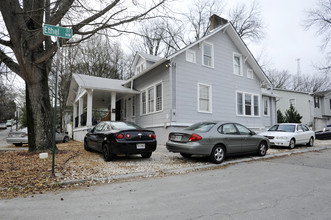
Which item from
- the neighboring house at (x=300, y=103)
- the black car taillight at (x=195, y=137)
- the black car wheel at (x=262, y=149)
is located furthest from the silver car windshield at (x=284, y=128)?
the neighboring house at (x=300, y=103)

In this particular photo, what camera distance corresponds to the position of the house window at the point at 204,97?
14.7 m

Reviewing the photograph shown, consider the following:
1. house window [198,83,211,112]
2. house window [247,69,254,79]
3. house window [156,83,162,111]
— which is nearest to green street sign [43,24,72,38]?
house window [156,83,162,111]

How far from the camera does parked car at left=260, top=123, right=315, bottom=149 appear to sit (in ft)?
40.3

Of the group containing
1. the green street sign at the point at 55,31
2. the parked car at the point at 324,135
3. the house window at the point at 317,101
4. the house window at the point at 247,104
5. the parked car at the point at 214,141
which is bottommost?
the parked car at the point at 324,135

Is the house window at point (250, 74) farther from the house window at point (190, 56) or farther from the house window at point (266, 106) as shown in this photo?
the house window at point (190, 56)

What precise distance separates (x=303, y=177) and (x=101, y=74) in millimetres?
28969

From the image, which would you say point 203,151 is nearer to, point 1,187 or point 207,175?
point 207,175

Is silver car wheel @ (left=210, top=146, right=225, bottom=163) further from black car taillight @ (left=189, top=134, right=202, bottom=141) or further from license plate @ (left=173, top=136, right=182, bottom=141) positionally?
license plate @ (left=173, top=136, right=182, bottom=141)

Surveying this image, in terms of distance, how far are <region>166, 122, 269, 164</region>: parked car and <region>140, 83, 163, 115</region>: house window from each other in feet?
19.9

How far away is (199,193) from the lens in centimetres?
479

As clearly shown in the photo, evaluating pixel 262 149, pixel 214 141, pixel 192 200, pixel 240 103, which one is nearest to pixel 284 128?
pixel 240 103

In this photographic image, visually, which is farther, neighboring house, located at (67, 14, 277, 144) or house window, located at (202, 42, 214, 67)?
house window, located at (202, 42, 214, 67)

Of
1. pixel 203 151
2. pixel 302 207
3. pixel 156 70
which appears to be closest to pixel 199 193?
pixel 302 207

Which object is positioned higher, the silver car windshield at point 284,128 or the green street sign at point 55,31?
the green street sign at point 55,31
